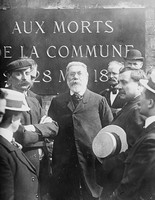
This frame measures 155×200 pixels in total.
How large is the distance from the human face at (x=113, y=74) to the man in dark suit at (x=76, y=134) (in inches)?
9.6

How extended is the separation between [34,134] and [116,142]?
1.02 m

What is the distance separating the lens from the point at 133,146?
222 inches

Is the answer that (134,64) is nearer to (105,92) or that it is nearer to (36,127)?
(105,92)

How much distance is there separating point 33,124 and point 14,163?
0.57 meters

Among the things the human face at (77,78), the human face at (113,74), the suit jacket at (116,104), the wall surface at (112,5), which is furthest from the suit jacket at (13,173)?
the human face at (113,74)

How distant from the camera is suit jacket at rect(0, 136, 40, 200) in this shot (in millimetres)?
5461

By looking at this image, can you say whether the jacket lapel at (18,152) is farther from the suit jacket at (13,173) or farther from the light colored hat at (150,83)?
the light colored hat at (150,83)

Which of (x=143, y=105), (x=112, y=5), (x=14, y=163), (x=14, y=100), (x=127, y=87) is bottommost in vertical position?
(x=14, y=163)

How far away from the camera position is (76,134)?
5.82 meters

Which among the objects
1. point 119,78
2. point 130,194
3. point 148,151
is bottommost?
point 130,194

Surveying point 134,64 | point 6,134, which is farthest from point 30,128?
point 134,64

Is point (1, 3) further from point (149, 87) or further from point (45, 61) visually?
point (149, 87)

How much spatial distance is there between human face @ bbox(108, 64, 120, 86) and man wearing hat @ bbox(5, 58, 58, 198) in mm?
890

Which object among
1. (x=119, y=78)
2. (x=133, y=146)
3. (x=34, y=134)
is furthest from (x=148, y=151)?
(x=34, y=134)
